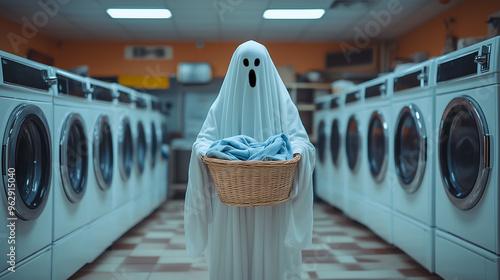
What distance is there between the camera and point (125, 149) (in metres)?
3.43

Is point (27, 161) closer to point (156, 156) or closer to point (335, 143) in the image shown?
point (156, 156)

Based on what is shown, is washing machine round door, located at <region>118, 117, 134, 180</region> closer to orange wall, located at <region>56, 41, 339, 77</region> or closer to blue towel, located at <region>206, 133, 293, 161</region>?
blue towel, located at <region>206, 133, 293, 161</region>

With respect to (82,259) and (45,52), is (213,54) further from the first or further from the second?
(82,259)

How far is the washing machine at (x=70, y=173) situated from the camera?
2180mm

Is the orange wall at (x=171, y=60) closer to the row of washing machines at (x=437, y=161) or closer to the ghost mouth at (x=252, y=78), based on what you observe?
the row of washing machines at (x=437, y=161)

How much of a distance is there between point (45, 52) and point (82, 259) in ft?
13.6

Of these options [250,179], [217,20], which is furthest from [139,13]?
[250,179]

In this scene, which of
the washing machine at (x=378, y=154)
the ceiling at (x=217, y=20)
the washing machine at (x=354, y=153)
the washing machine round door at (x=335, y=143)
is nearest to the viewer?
the washing machine at (x=378, y=154)

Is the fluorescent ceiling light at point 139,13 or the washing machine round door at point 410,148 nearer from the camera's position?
the washing machine round door at point 410,148

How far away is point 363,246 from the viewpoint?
3197mm

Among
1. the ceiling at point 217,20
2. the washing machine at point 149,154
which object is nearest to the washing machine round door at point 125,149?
the washing machine at point 149,154

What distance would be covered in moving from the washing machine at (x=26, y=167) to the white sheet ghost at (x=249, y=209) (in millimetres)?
750

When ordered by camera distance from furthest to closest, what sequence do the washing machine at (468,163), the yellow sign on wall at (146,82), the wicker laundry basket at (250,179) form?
1. the yellow sign on wall at (146,82)
2. the washing machine at (468,163)
3. the wicker laundry basket at (250,179)

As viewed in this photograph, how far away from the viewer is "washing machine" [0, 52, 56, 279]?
1703 mm
